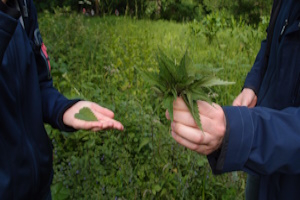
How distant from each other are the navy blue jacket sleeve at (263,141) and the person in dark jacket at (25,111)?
0.64 metres

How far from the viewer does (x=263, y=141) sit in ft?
2.84

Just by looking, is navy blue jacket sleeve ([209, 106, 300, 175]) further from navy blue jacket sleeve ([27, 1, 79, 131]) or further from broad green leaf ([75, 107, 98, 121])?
navy blue jacket sleeve ([27, 1, 79, 131])

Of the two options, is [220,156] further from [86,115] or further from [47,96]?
[47,96]

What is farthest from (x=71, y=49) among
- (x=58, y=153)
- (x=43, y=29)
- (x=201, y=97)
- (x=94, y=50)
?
(x=201, y=97)

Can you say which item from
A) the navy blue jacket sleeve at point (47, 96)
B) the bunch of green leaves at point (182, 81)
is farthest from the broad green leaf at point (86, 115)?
the bunch of green leaves at point (182, 81)

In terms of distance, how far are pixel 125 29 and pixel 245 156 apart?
188 inches

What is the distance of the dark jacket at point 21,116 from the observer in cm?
102

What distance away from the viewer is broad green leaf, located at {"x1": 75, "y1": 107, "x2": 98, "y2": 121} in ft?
4.20

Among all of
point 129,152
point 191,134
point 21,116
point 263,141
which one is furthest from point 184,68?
point 129,152

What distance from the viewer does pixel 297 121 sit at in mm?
875

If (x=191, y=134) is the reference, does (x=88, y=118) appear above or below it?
below

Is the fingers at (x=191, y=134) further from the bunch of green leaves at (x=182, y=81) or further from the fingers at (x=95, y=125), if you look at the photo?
the fingers at (x=95, y=125)

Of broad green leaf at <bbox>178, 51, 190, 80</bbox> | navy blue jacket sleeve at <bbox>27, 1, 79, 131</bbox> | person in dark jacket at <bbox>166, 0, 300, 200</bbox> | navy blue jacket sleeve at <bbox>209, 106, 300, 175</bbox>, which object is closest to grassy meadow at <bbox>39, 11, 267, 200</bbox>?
broad green leaf at <bbox>178, 51, 190, 80</bbox>

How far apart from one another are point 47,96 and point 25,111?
272 mm
